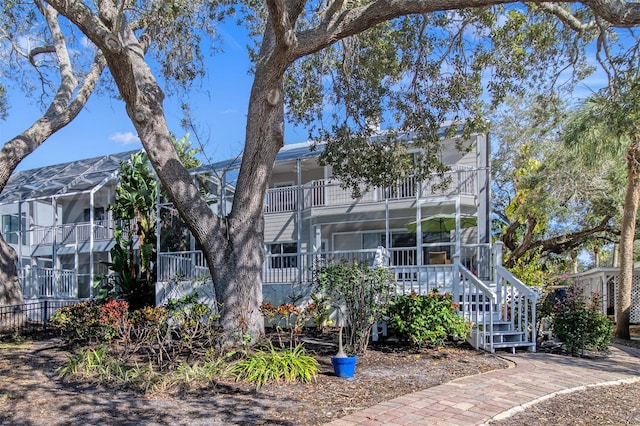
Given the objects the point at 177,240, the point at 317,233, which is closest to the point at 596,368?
the point at 317,233

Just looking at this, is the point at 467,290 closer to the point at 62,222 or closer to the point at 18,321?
the point at 18,321

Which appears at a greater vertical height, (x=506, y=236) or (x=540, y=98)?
(x=540, y=98)

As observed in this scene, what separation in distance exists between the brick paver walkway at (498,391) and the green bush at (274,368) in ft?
4.91

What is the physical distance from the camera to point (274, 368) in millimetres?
7168

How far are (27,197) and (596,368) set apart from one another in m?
23.0

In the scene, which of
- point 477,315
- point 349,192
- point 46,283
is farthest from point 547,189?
point 46,283

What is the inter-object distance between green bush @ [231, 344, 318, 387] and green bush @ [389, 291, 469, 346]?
2569 millimetres

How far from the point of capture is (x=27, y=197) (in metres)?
23.2

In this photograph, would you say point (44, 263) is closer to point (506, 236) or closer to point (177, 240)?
point (177, 240)

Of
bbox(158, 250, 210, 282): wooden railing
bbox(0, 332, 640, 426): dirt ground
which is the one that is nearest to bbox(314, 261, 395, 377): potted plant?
bbox(0, 332, 640, 426): dirt ground

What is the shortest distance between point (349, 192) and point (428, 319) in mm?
10253

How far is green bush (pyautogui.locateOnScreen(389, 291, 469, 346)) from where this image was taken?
9.45 meters

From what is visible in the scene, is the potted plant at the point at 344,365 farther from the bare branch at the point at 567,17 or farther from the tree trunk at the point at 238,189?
the bare branch at the point at 567,17

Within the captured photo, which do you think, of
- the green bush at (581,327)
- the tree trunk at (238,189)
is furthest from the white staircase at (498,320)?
the tree trunk at (238,189)
